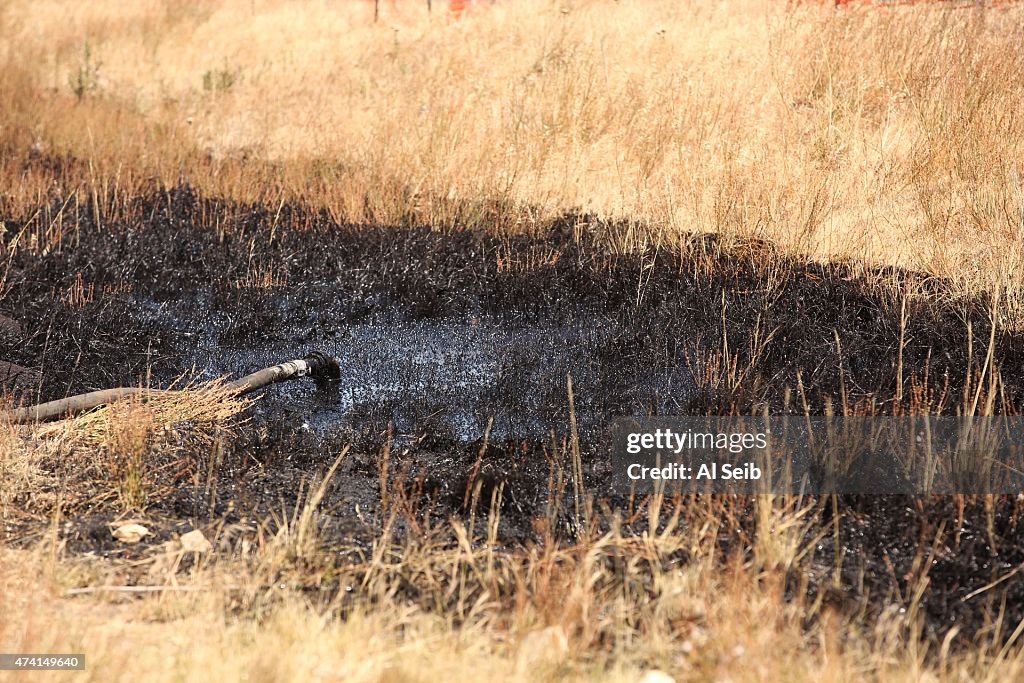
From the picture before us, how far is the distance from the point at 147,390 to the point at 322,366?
105 cm

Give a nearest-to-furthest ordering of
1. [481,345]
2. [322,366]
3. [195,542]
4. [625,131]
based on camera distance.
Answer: [195,542] < [322,366] < [481,345] < [625,131]

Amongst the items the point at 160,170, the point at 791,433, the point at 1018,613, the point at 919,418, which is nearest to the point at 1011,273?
the point at 919,418

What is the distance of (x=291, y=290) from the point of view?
603 centimetres

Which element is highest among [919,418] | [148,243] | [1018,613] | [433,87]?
[433,87]

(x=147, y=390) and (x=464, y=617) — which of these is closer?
(x=464, y=617)

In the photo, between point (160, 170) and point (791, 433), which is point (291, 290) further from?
point (791, 433)

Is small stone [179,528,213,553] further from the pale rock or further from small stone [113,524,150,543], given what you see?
the pale rock

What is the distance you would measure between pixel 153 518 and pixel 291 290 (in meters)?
2.77

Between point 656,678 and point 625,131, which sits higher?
point 625,131

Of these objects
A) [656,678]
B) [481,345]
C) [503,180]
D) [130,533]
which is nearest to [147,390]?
[130,533]

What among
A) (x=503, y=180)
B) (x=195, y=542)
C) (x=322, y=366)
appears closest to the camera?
(x=195, y=542)

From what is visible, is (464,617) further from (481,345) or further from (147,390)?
(481,345)

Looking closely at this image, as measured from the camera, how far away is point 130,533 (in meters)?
3.25

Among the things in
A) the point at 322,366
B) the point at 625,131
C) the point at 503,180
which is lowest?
the point at 322,366
